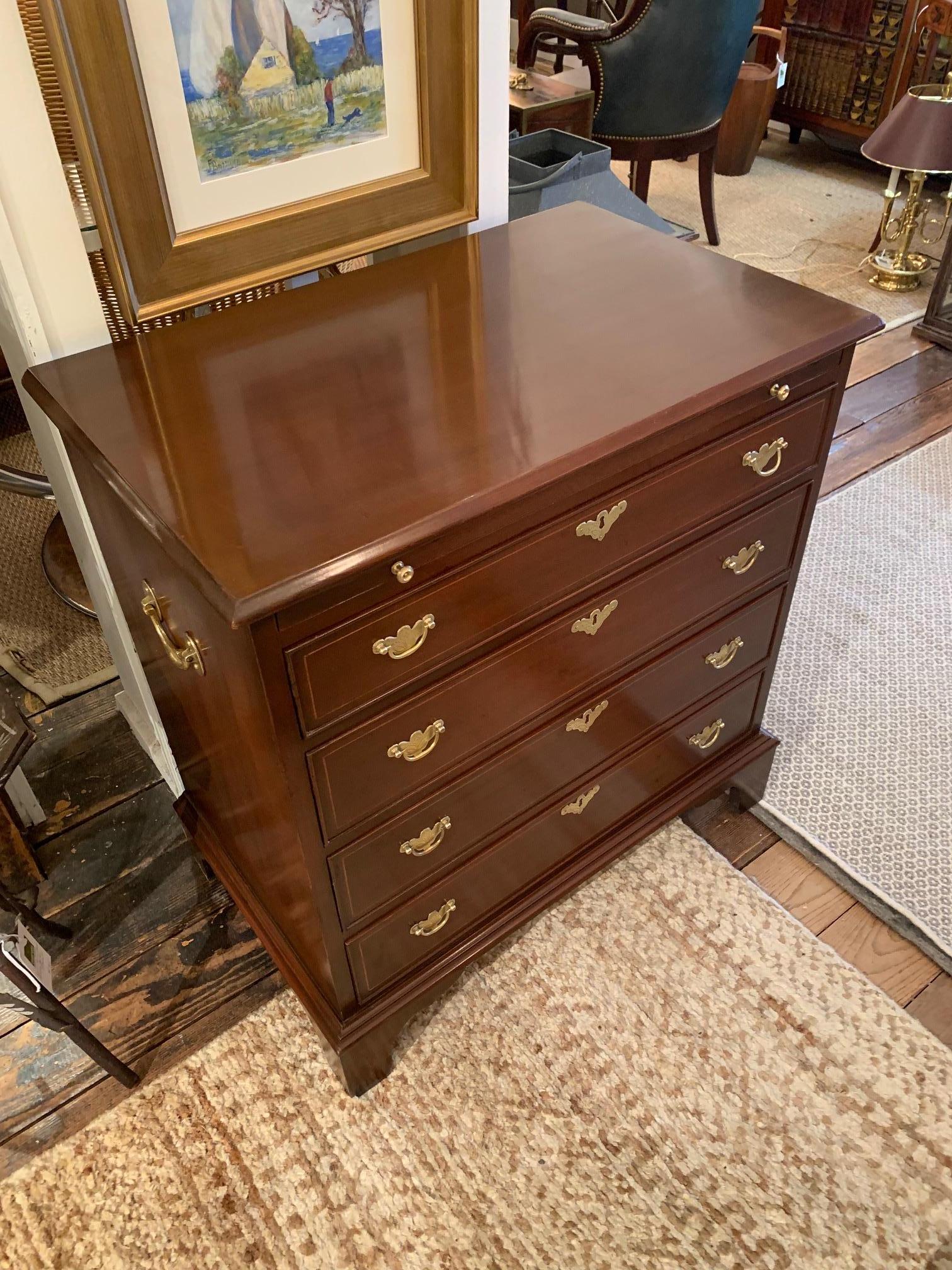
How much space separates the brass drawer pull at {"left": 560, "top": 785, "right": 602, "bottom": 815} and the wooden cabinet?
10.9 ft

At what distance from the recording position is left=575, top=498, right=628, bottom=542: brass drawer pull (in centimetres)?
107

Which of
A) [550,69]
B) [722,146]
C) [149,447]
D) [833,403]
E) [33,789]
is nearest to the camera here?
[149,447]

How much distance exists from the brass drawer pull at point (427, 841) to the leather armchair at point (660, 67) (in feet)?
9.10

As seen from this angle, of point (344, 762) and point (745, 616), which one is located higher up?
point (344, 762)

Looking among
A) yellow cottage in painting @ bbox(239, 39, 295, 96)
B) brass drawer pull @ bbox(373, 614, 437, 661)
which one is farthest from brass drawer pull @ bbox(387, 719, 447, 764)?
yellow cottage in painting @ bbox(239, 39, 295, 96)

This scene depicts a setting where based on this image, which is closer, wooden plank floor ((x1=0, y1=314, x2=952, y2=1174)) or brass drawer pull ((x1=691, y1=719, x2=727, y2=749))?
wooden plank floor ((x1=0, y1=314, x2=952, y2=1174))

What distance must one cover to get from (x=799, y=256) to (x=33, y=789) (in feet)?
9.90

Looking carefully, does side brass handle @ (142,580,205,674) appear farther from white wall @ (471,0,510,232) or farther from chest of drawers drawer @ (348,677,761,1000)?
white wall @ (471,0,510,232)

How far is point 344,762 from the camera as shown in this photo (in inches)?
39.8

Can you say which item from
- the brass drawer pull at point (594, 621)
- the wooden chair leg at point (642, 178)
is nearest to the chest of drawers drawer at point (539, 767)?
the brass drawer pull at point (594, 621)

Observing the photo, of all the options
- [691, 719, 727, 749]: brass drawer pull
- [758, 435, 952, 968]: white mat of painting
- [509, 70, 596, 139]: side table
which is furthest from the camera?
[509, 70, 596, 139]: side table

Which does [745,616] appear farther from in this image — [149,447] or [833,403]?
[149,447]

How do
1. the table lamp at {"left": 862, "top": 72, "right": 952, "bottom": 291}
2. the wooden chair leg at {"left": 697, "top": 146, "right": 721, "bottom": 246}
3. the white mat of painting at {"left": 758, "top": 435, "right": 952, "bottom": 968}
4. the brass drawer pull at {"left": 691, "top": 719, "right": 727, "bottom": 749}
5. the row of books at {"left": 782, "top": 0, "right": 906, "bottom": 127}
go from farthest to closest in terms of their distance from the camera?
the row of books at {"left": 782, "top": 0, "right": 906, "bottom": 127}, the wooden chair leg at {"left": 697, "top": 146, "right": 721, "bottom": 246}, the table lamp at {"left": 862, "top": 72, "right": 952, "bottom": 291}, the white mat of painting at {"left": 758, "top": 435, "right": 952, "bottom": 968}, the brass drawer pull at {"left": 691, "top": 719, "right": 727, "bottom": 749}

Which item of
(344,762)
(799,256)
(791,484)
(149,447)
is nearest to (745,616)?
(791,484)
